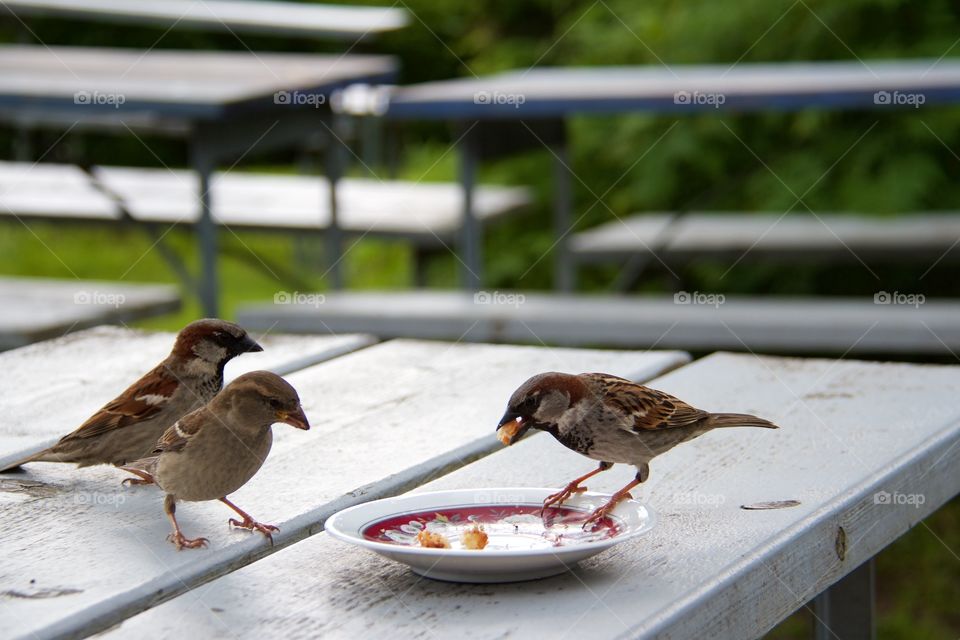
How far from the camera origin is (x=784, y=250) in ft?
19.5

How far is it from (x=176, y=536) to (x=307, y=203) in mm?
5167

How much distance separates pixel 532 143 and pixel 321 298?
1226mm

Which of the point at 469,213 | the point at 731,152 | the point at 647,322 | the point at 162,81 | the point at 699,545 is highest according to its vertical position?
the point at 162,81

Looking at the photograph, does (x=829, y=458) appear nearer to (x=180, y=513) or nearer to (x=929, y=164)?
(x=180, y=513)

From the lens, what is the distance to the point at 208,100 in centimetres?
473

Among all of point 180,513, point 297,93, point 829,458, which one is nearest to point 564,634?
point 180,513

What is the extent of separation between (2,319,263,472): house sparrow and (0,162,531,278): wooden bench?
355 cm

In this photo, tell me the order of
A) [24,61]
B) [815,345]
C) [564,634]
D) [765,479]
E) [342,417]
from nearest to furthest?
[564,634] → [765,479] → [342,417] → [815,345] → [24,61]
